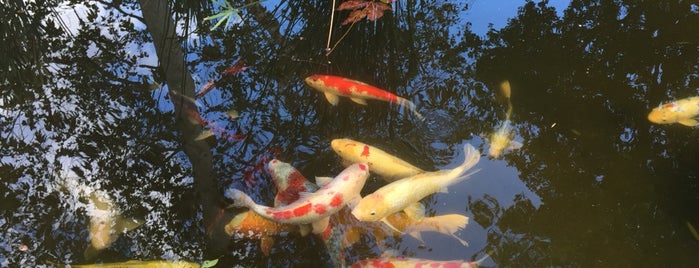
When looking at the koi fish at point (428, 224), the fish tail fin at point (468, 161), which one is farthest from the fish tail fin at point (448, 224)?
the fish tail fin at point (468, 161)

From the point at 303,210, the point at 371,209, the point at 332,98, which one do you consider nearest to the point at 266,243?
the point at 303,210

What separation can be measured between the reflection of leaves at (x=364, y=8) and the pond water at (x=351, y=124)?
3 centimetres

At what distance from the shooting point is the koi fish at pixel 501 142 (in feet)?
7.85

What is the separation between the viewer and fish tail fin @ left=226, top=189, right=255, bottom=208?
2133 millimetres

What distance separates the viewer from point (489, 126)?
2.52 m

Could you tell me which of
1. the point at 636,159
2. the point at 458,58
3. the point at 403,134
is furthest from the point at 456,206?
the point at 458,58

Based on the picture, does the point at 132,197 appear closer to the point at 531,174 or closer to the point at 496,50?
the point at 531,174

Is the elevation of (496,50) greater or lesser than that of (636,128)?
greater

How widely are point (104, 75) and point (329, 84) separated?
130 centimetres

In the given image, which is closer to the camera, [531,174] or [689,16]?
[531,174]

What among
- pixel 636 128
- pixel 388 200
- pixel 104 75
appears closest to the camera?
pixel 388 200

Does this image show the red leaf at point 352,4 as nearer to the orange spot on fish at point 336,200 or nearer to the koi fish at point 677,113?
the orange spot on fish at point 336,200

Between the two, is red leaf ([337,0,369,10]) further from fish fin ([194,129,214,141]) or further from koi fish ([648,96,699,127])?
koi fish ([648,96,699,127])

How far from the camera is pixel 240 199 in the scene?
7.11ft
